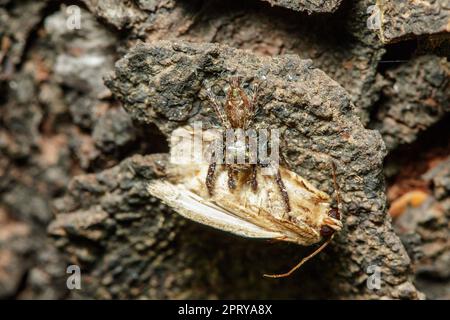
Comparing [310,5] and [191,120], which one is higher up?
[310,5]

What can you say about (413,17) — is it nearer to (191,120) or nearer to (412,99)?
(412,99)

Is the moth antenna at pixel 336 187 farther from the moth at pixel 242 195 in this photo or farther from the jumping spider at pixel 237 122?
the jumping spider at pixel 237 122

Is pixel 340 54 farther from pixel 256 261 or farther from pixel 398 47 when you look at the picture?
pixel 256 261

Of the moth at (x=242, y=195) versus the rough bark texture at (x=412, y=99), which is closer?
the moth at (x=242, y=195)

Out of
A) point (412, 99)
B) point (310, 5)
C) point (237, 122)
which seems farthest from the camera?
point (412, 99)

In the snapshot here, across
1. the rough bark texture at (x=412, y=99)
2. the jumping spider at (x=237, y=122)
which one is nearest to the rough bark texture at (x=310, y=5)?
the jumping spider at (x=237, y=122)

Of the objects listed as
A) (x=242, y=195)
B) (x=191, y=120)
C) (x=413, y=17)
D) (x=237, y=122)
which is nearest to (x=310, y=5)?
(x=413, y=17)
